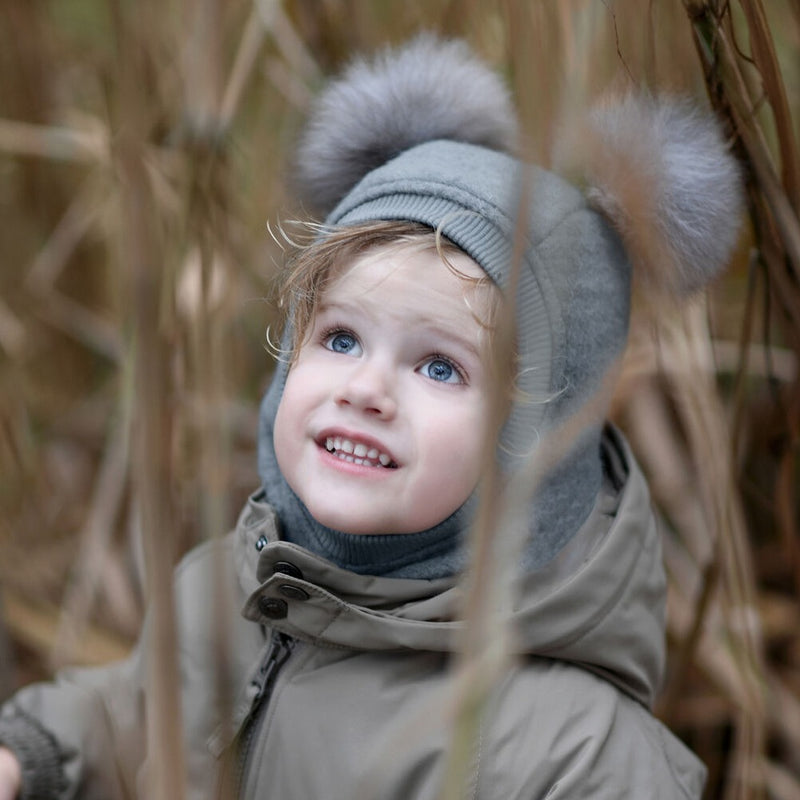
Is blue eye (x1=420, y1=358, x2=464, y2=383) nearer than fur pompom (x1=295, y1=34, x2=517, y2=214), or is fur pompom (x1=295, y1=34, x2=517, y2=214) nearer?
blue eye (x1=420, y1=358, x2=464, y2=383)

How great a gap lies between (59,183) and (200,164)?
1.40 m

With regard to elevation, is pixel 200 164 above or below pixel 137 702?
above

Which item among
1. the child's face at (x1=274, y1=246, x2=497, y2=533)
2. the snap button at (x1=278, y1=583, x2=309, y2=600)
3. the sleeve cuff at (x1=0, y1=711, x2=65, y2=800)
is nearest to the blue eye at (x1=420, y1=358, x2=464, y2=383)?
the child's face at (x1=274, y1=246, x2=497, y2=533)

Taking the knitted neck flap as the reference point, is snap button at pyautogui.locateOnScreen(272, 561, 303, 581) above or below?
below

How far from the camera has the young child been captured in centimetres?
90

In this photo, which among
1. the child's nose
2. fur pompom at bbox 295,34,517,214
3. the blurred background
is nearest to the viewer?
the blurred background

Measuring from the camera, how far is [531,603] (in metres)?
0.92

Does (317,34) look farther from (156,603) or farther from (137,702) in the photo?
(156,603)

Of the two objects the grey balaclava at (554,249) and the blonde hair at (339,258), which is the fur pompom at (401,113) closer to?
the grey balaclava at (554,249)

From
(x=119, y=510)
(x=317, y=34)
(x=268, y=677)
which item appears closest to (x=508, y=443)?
(x=268, y=677)

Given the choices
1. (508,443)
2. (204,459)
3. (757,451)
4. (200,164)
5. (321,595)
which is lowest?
(757,451)

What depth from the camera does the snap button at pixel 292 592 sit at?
928mm

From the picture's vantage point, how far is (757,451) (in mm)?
1565

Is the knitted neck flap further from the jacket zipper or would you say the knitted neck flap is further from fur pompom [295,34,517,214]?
fur pompom [295,34,517,214]
